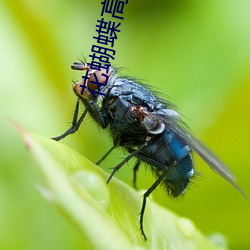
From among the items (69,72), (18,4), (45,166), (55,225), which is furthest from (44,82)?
(45,166)

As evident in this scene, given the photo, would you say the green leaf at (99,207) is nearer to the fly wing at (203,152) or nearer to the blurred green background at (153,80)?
the fly wing at (203,152)

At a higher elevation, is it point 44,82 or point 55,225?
point 44,82

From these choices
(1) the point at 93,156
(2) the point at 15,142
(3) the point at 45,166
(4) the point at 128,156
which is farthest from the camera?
(1) the point at 93,156

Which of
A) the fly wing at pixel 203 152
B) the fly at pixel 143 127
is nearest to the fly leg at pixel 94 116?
the fly at pixel 143 127

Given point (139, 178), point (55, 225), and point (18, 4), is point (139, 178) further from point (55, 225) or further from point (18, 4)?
point (18, 4)

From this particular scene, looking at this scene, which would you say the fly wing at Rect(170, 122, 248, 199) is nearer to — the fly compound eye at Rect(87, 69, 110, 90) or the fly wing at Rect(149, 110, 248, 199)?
the fly wing at Rect(149, 110, 248, 199)

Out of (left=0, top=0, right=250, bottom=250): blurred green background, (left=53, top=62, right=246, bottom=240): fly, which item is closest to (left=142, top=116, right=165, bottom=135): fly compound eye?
(left=53, top=62, right=246, bottom=240): fly
